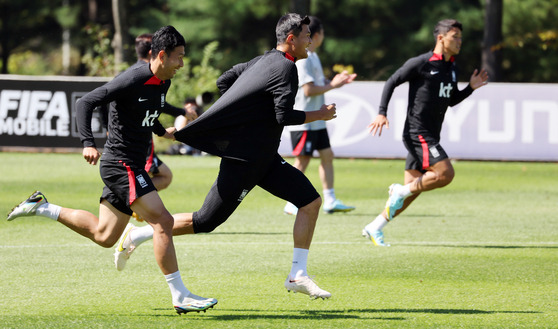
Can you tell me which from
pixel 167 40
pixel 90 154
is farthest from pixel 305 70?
pixel 90 154

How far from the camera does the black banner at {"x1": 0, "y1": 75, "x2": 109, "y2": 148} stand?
69.3ft

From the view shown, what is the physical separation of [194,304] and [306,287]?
0.84 meters

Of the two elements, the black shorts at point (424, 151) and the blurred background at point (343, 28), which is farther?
the blurred background at point (343, 28)

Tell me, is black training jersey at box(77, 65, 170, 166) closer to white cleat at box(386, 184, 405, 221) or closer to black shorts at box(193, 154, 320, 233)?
black shorts at box(193, 154, 320, 233)

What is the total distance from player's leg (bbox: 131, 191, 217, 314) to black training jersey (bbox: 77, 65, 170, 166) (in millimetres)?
471

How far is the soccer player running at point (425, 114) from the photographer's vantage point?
1004cm

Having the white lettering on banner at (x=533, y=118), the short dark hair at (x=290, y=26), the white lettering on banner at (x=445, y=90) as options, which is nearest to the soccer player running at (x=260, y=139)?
the short dark hair at (x=290, y=26)

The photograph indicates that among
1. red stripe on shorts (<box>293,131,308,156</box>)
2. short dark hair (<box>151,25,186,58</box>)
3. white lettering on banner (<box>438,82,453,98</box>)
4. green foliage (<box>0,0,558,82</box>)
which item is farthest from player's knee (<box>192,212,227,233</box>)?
green foliage (<box>0,0,558,82</box>)

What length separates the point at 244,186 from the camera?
7.11 meters

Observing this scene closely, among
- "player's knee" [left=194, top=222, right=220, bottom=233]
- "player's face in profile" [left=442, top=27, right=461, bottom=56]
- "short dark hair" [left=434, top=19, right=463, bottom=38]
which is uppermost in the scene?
"short dark hair" [left=434, top=19, right=463, bottom=38]

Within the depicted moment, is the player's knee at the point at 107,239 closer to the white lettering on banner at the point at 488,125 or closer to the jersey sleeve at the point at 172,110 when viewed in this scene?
the jersey sleeve at the point at 172,110

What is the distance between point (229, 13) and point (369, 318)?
33.7 m

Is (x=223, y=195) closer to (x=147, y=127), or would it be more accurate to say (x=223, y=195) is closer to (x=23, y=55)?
(x=147, y=127)

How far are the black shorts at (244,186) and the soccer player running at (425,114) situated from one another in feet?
9.73
